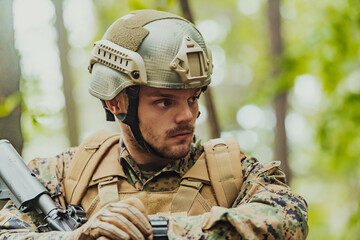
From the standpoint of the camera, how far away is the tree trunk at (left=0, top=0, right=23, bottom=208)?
371cm

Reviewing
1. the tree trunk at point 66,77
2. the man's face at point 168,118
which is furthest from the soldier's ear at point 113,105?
the tree trunk at point 66,77

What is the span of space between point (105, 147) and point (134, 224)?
1021 millimetres

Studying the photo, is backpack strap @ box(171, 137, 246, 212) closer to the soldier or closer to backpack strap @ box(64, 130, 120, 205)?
the soldier

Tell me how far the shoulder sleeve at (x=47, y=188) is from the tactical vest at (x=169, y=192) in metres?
0.07

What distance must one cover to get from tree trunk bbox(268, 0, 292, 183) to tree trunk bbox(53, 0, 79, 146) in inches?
147

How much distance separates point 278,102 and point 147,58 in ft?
19.2

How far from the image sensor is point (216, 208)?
2621mm

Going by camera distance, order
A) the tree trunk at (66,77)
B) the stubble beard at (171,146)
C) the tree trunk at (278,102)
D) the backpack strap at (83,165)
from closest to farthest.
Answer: the stubble beard at (171,146) < the backpack strap at (83,165) < the tree trunk at (278,102) < the tree trunk at (66,77)

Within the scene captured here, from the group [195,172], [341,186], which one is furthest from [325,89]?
[341,186]

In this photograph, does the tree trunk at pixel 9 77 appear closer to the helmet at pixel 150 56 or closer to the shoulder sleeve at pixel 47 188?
the shoulder sleeve at pixel 47 188

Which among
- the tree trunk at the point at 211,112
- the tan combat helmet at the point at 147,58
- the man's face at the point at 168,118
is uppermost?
the tan combat helmet at the point at 147,58

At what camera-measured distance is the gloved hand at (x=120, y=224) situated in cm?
240

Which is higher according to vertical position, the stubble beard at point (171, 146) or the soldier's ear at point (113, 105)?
the soldier's ear at point (113, 105)

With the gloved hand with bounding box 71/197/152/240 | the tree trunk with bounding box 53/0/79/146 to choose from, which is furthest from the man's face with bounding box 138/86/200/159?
the tree trunk with bounding box 53/0/79/146
